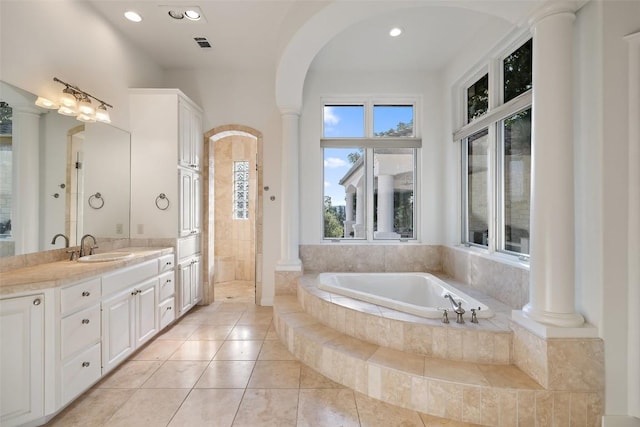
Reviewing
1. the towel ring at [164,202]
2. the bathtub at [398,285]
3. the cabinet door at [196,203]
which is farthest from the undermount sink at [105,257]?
the bathtub at [398,285]

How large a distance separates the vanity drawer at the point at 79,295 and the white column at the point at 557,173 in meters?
2.96

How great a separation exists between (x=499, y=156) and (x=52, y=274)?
3776 mm

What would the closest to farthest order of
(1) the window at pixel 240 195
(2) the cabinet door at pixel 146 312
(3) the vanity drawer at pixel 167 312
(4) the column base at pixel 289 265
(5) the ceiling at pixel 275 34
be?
(2) the cabinet door at pixel 146 312 < (5) the ceiling at pixel 275 34 < (3) the vanity drawer at pixel 167 312 < (4) the column base at pixel 289 265 < (1) the window at pixel 240 195

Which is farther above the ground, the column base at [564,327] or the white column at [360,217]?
the white column at [360,217]

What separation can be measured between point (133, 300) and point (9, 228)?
100 centimetres

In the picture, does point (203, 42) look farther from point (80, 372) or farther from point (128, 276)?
point (80, 372)

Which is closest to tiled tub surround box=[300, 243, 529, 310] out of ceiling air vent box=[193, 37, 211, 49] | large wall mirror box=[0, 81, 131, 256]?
large wall mirror box=[0, 81, 131, 256]

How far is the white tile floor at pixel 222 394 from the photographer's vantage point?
6.14ft

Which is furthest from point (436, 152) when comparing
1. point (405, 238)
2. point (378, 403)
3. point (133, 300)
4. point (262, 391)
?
point (133, 300)

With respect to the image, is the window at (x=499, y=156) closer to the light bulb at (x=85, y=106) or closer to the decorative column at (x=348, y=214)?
the decorative column at (x=348, y=214)

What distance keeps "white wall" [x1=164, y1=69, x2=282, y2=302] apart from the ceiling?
15cm

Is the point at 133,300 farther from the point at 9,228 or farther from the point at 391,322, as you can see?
the point at 391,322

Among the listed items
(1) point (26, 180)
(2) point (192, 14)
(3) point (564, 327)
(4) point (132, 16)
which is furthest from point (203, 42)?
(3) point (564, 327)

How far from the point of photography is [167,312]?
3238 mm
